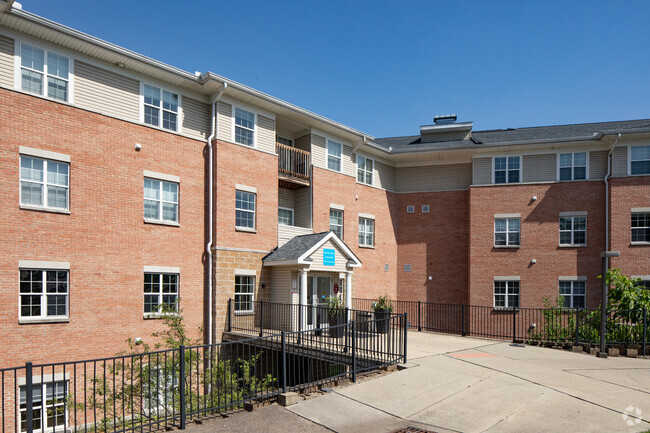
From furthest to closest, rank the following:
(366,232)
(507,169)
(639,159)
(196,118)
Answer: (366,232)
(507,169)
(639,159)
(196,118)

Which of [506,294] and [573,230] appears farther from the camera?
[506,294]

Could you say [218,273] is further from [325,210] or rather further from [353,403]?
[353,403]

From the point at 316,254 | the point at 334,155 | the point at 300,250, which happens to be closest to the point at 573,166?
the point at 334,155

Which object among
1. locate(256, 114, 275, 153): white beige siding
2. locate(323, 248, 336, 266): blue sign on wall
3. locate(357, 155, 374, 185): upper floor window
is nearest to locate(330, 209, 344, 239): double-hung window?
locate(357, 155, 374, 185): upper floor window

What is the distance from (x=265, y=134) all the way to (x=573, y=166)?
1561cm

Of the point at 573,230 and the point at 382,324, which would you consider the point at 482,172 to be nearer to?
the point at 573,230

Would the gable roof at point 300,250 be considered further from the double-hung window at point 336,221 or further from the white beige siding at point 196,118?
the white beige siding at point 196,118

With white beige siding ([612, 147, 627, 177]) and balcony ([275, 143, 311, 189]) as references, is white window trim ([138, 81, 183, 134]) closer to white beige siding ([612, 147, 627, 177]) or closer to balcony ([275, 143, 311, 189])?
balcony ([275, 143, 311, 189])

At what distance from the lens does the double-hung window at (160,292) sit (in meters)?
16.4

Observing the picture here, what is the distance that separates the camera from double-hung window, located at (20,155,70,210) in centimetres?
1398

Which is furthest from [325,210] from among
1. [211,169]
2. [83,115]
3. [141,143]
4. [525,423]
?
[525,423]

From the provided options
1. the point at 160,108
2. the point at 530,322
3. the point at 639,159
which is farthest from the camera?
the point at 530,322

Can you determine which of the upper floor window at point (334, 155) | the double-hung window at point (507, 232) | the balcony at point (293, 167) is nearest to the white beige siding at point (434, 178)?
the double-hung window at point (507, 232)

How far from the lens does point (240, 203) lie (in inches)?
754
